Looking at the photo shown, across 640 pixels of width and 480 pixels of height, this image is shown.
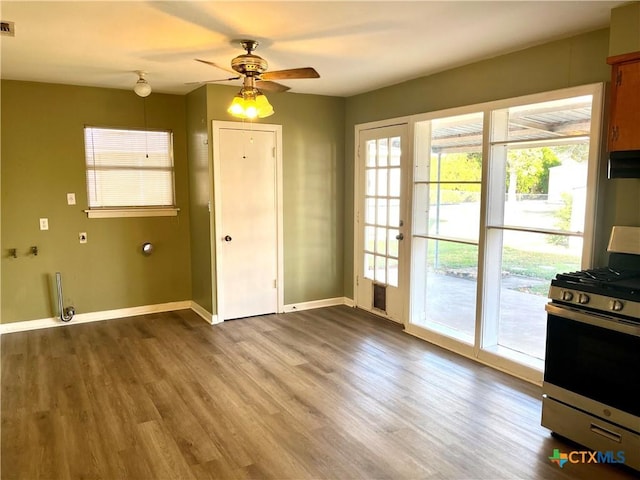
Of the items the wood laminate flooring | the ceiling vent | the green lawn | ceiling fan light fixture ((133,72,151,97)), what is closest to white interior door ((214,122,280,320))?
the wood laminate flooring

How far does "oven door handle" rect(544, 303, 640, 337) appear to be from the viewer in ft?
7.76

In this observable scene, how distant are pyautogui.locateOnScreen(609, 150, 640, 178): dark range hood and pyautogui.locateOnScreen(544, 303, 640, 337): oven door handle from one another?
82cm

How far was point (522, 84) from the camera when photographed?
3.48 meters

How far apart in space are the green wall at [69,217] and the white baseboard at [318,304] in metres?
1.49

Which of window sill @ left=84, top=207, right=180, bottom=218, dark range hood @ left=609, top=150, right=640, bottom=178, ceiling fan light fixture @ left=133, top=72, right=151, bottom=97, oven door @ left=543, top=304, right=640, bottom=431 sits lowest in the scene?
oven door @ left=543, top=304, right=640, bottom=431

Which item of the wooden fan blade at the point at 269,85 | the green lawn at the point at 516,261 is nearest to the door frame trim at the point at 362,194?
the green lawn at the point at 516,261

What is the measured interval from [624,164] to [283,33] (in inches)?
88.5

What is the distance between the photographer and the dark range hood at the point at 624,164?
8.43 feet

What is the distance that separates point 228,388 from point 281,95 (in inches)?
127

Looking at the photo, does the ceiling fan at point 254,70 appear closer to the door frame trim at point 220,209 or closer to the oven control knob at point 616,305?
the door frame trim at point 220,209

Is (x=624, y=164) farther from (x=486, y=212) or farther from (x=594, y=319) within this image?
(x=486, y=212)

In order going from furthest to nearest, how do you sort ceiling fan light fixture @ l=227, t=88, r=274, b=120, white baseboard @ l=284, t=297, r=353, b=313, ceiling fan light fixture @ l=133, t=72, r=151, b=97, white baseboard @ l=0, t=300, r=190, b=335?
white baseboard @ l=284, t=297, r=353, b=313, white baseboard @ l=0, t=300, r=190, b=335, ceiling fan light fixture @ l=133, t=72, r=151, b=97, ceiling fan light fixture @ l=227, t=88, r=274, b=120

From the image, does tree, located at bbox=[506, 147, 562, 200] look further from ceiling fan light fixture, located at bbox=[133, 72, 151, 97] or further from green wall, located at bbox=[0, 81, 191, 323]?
green wall, located at bbox=[0, 81, 191, 323]

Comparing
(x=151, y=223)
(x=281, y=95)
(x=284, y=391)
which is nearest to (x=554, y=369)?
(x=284, y=391)
